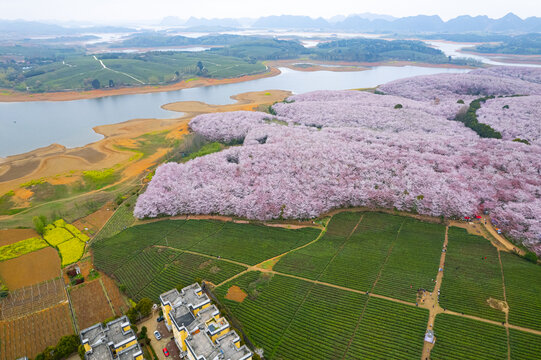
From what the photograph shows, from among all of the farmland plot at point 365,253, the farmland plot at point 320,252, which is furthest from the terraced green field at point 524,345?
the farmland plot at point 320,252

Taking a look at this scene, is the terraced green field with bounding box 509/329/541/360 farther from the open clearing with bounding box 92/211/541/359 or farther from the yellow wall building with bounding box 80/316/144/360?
the yellow wall building with bounding box 80/316/144/360

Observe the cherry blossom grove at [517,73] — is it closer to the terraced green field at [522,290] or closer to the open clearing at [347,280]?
the open clearing at [347,280]

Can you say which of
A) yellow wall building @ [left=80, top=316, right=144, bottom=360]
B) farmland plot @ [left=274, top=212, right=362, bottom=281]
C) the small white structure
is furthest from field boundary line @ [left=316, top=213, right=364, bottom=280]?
yellow wall building @ [left=80, top=316, right=144, bottom=360]

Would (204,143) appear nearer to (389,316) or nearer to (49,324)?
(49,324)

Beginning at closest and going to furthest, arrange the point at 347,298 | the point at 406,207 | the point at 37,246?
the point at 347,298 < the point at 37,246 < the point at 406,207

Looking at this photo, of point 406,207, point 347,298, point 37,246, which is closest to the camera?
point 347,298

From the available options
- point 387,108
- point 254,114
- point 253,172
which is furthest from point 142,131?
point 387,108
